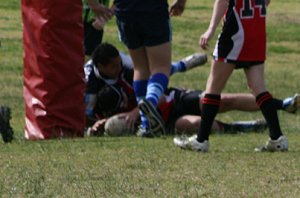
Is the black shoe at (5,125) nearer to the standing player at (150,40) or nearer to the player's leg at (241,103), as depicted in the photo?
the standing player at (150,40)

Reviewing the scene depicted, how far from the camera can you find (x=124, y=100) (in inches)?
410

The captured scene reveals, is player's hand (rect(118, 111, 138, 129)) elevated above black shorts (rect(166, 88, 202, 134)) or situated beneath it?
elevated above

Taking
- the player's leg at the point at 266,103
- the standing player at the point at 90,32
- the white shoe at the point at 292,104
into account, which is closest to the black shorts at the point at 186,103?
the white shoe at the point at 292,104

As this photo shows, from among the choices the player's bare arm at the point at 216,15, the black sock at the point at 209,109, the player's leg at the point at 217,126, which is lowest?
the player's leg at the point at 217,126

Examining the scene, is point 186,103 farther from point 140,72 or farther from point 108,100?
point 140,72

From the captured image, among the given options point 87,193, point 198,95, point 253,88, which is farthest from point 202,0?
point 87,193

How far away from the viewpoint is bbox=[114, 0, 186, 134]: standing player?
30.7 ft

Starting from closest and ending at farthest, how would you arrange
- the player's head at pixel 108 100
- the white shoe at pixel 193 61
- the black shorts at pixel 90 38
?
the player's head at pixel 108 100, the white shoe at pixel 193 61, the black shorts at pixel 90 38

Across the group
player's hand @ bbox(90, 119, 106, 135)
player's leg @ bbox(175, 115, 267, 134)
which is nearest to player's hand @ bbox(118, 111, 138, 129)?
player's hand @ bbox(90, 119, 106, 135)

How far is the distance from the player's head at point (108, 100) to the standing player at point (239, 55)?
2.10 meters

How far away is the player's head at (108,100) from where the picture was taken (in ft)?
33.8

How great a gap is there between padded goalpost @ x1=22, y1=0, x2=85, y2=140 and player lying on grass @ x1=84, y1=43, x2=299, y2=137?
0.61m

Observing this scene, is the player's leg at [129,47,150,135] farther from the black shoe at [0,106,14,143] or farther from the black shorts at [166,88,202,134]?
the black shoe at [0,106,14,143]

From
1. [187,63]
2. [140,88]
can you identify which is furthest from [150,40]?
[187,63]
